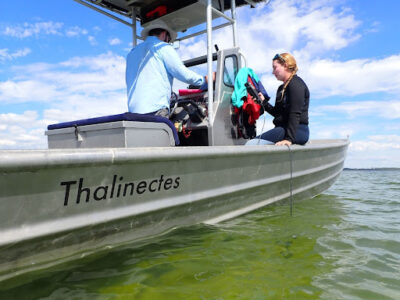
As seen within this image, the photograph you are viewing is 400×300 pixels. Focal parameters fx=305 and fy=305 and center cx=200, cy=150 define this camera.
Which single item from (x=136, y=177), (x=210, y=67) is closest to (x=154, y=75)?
(x=210, y=67)

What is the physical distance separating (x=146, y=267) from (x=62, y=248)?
48 centimetres

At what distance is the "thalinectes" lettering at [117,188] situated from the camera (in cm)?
165

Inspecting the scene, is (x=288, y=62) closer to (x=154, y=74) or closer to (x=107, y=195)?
(x=154, y=74)

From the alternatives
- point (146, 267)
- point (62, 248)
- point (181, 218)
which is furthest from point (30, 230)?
point (181, 218)

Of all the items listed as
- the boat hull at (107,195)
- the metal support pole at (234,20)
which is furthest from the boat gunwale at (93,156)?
the metal support pole at (234,20)

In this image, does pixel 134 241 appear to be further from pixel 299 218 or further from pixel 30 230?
pixel 299 218

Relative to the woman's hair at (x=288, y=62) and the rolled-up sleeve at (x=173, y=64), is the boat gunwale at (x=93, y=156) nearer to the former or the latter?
the rolled-up sleeve at (x=173, y=64)

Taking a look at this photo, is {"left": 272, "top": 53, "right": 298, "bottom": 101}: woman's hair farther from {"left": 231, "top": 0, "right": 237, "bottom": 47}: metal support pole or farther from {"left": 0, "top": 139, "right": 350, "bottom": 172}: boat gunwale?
{"left": 0, "top": 139, "right": 350, "bottom": 172}: boat gunwale

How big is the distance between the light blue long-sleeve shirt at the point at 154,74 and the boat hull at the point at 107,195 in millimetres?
793

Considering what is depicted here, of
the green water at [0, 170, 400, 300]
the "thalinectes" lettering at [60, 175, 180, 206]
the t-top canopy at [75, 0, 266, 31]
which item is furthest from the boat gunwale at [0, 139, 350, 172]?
the t-top canopy at [75, 0, 266, 31]

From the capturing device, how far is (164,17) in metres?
3.92

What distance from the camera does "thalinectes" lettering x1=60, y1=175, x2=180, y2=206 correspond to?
5.41 feet

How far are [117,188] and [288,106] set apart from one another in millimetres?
2424

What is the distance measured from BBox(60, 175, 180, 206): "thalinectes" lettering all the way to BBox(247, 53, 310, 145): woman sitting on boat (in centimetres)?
157
